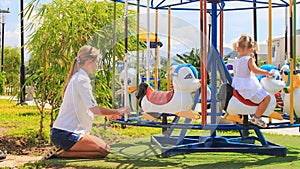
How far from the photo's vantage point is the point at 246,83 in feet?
18.5

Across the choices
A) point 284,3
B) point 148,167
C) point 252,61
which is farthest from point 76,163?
point 284,3

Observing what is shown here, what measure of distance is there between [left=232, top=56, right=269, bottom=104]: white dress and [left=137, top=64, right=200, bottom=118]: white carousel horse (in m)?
0.52

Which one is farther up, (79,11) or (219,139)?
(79,11)

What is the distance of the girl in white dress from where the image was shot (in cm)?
559

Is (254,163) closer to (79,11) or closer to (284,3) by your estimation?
(284,3)

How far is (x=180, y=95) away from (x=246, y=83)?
846 millimetres

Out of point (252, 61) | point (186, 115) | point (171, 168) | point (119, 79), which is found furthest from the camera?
point (119, 79)

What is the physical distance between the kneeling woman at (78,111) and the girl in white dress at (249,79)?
1.61 meters

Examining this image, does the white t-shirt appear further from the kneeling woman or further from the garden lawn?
the garden lawn

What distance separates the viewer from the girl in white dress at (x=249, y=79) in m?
5.59

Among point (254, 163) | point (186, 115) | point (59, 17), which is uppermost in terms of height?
point (59, 17)

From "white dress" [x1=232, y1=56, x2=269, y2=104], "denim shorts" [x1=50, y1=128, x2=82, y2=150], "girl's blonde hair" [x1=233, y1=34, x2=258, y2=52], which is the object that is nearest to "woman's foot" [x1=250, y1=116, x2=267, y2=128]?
"white dress" [x1=232, y1=56, x2=269, y2=104]

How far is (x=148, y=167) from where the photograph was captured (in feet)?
17.5

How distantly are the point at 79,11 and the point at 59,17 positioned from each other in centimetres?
34
